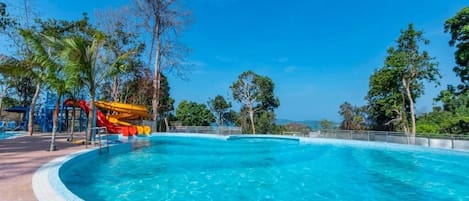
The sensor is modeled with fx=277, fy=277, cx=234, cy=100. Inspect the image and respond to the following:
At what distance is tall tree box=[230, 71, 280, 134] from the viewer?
89.7ft

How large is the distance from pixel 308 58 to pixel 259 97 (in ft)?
28.0

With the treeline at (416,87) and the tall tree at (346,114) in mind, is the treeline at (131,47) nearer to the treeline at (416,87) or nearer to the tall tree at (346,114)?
the treeline at (416,87)

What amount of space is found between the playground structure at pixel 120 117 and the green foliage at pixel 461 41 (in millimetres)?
19513

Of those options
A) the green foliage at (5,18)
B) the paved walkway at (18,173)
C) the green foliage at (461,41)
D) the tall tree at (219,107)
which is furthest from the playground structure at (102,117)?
the green foliage at (461,41)

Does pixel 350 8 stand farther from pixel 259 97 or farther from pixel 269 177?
pixel 269 177

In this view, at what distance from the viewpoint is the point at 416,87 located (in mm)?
20656

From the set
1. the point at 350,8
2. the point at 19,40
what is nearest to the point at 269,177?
the point at 19,40

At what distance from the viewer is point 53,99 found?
17.4 m

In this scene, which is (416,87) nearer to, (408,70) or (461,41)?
(408,70)

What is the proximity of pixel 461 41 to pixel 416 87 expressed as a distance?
15.8 feet

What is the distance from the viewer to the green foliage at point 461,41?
53.3 ft

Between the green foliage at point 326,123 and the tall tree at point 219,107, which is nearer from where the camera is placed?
the green foliage at point 326,123

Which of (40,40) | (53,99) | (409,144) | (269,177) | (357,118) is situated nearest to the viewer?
(269,177)

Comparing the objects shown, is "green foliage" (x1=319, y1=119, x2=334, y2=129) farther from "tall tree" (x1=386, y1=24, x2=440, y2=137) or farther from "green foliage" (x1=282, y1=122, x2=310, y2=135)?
"tall tree" (x1=386, y1=24, x2=440, y2=137)
